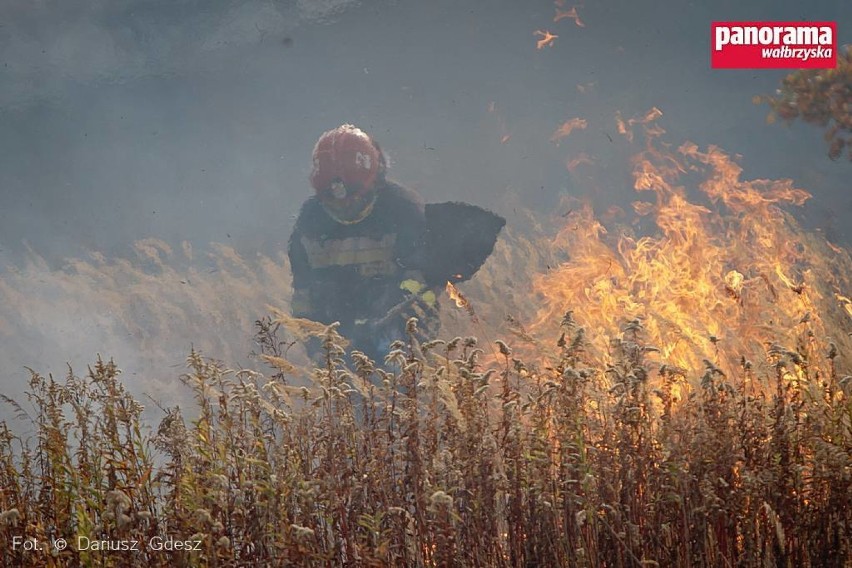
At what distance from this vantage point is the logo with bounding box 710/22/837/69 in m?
8.24

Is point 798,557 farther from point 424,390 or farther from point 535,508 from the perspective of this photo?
point 424,390

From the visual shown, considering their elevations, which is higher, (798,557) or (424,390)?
(424,390)

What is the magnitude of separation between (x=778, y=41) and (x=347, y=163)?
6.04m

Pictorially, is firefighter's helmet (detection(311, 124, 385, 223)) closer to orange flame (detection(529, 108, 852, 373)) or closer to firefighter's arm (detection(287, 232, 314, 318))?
firefighter's arm (detection(287, 232, 314, 318))

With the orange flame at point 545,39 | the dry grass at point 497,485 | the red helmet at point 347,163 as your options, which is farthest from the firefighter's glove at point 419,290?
the orange flame at point 545,39

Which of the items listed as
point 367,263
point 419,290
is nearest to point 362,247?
point 367,263

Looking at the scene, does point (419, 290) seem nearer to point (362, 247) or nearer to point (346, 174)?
point (362, 247)

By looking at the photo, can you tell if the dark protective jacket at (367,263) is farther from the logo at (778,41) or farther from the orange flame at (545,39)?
the orange flame at (545,39)

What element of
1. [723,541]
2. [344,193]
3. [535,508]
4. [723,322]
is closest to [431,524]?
[535,508]

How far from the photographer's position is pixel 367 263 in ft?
21.3

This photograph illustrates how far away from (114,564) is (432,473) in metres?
1.01

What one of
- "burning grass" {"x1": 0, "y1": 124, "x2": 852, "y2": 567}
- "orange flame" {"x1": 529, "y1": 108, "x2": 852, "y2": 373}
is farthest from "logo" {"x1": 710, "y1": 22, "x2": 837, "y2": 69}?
"burning grass" {"x1": 0, "y1": 124, "x2": 852, "y2": 567}

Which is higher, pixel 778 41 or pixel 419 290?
pixel 778 41

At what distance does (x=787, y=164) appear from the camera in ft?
49.0
